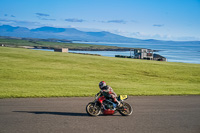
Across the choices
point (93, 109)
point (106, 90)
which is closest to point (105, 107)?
point (93, 109)

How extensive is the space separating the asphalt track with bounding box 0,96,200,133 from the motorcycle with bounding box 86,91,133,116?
266 millimetres

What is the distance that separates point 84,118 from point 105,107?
1198mm

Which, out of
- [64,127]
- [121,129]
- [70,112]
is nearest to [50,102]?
[70,112]

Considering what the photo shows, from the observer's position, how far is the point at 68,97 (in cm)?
1642

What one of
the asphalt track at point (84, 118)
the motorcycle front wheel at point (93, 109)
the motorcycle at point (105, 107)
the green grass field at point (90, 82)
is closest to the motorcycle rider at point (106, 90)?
the motorcycle at point (105, 107)

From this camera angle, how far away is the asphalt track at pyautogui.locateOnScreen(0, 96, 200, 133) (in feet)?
→ 31.2

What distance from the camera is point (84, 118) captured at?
11.1m

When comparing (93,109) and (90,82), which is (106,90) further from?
(90,82)

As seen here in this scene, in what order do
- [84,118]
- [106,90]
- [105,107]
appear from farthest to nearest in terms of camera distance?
[105,107] → [106,90] → [84,118]

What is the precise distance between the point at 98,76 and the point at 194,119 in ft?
57.3

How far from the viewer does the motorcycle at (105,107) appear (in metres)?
11.5

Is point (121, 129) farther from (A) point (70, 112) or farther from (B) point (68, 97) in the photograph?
(B) point (68, 97)

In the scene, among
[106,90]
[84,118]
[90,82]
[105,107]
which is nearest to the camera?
[84,118]

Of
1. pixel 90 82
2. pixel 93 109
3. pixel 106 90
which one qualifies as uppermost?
pixel 106 90
